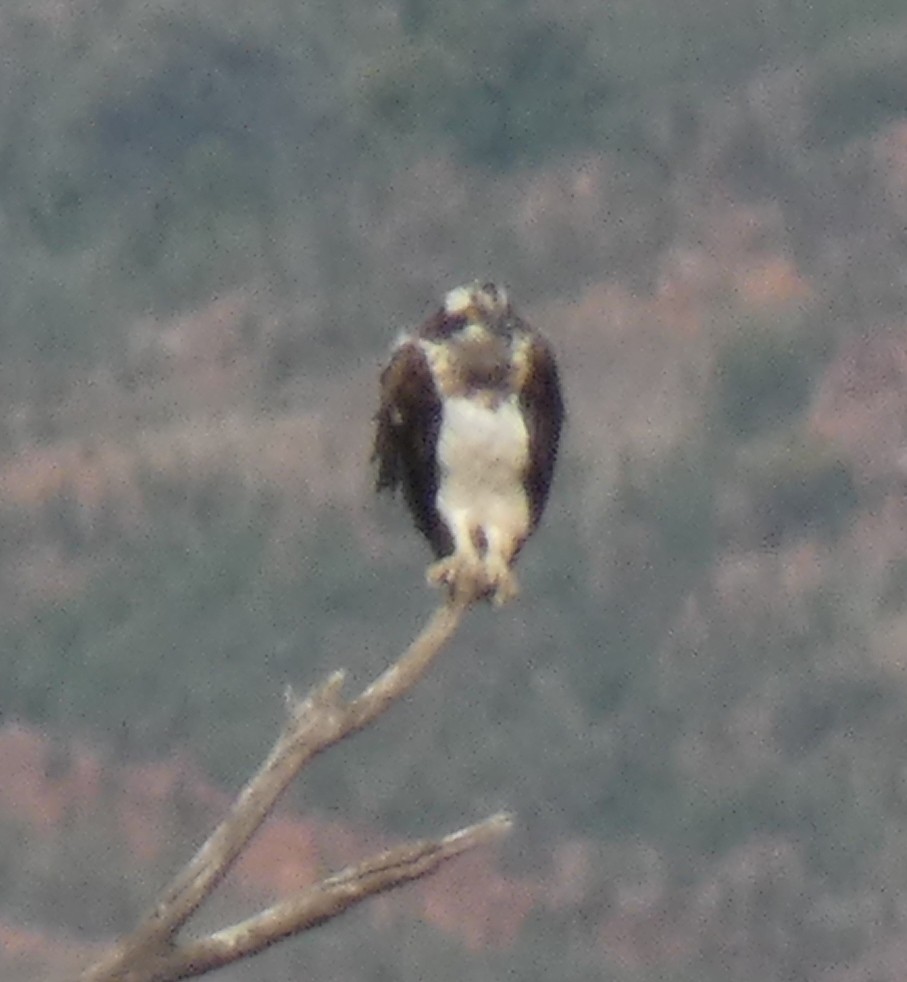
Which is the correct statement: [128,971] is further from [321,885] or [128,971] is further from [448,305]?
[448,305]

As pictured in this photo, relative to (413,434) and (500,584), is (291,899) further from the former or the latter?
(413,434)

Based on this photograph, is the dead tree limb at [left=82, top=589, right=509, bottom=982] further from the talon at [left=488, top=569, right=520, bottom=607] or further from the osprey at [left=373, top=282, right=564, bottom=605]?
the osprey at [left=373, top=282, right=564, bottom=605]

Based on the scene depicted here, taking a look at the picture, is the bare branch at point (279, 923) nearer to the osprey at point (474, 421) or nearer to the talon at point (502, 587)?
the talon at point (502, 587)

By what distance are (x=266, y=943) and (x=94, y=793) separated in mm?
7192

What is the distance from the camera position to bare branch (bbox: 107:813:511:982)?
419 cm

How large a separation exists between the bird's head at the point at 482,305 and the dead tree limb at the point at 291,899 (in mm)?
1546

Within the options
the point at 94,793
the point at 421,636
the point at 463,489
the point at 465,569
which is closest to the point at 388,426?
the point at 463,489

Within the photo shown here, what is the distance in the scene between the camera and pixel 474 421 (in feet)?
19.0

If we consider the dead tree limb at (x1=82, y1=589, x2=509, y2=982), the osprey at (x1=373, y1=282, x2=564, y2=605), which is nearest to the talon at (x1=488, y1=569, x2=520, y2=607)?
the osprey at (x1=373, y1=282, x2=564, y2=605)

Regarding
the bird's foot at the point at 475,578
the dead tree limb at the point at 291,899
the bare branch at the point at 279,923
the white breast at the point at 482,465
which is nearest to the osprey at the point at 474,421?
the white breast at the point at 482,465

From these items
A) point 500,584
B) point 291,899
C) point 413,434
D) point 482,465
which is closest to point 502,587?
point 500,584

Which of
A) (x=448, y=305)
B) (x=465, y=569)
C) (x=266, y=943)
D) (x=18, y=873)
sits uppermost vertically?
(x=18, y=873)

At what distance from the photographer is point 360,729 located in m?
4.43

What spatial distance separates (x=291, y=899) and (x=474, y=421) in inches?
72.3
